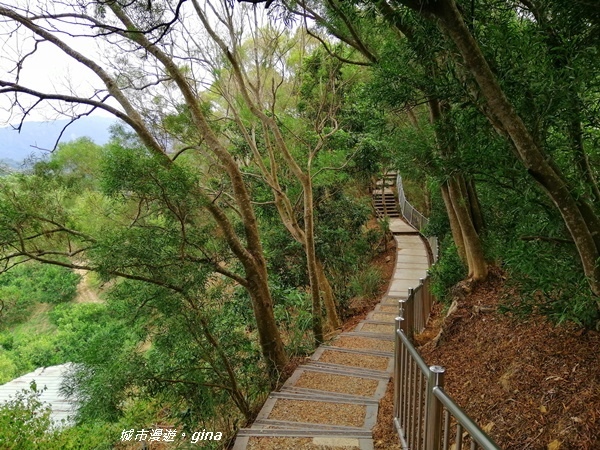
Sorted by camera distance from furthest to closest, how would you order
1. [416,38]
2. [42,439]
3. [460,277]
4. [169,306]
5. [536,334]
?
[42,439] < [460,277] < [169,306] < [536,334] < [416,38]

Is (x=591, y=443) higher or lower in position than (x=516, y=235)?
lower

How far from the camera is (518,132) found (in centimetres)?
158

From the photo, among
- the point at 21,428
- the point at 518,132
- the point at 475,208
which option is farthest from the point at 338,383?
the point at 21,428

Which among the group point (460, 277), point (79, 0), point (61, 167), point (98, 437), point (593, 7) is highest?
point (79, 0)

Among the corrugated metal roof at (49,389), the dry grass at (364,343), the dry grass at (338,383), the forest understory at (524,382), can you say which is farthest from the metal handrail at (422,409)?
the corrugated metal roof at (49,389)

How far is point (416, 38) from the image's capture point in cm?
222

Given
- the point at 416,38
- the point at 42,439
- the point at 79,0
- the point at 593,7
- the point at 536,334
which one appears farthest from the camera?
the point at 42,439

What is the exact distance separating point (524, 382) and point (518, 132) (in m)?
1.70

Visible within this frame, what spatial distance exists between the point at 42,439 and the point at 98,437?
88cm

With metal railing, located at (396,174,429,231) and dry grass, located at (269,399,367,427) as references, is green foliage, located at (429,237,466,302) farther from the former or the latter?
metal railing, located at (396,174,429,231)

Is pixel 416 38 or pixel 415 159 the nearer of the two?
pixel 416 38

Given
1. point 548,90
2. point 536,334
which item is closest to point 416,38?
point 548,90

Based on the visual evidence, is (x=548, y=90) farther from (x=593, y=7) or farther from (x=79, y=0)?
(x=79, y=0)

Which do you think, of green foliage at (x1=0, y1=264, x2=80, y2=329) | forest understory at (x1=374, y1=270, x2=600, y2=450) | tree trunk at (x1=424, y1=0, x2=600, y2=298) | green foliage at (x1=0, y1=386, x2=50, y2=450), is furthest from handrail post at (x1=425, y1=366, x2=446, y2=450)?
green foliage at (x1=0, y1=264, x2=80, y2=329)
